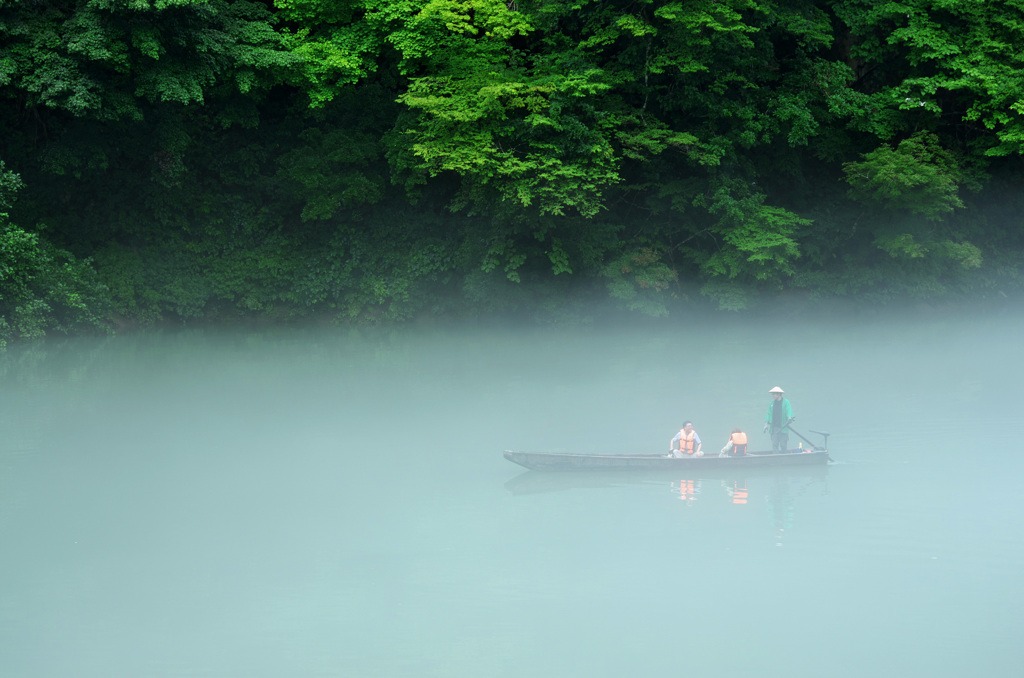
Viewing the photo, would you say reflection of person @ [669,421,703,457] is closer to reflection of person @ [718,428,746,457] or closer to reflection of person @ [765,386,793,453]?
reflection of person @ [718,428,746,457]

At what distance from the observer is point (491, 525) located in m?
11.0

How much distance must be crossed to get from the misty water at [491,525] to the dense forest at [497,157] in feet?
17.8

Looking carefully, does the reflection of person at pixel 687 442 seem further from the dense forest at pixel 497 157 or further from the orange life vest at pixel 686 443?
the dense forest at pixel 497 157

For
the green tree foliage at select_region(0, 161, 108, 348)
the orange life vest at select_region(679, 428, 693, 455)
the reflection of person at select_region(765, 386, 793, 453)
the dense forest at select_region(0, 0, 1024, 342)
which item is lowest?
the orange life vest at select_region(679, 428, 693, 455)

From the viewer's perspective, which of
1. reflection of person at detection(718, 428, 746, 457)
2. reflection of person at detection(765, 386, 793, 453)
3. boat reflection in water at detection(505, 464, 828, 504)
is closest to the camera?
boat reflection in water at detection(505, 464, 828, 504)

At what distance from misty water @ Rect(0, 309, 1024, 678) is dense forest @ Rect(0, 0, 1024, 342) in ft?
17.8

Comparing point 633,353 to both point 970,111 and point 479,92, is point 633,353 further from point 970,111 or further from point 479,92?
point 970,111

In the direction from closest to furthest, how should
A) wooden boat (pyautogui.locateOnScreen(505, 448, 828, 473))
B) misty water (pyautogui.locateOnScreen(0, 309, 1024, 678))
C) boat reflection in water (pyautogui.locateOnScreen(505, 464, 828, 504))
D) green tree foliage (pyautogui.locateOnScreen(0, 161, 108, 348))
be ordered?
misty water (pyautogui.locateOnScreen(0, 309, 1024, 678)) → boat reflection in water (pyautogui.locateOnScreen(505, 464, 828, 504)) → wooden boat (pyautogui.locateOnScreen(505, 448, 828, 473)) → green tree foliage (pyautogui.locateOnScreen(0, 161, 108, 348))

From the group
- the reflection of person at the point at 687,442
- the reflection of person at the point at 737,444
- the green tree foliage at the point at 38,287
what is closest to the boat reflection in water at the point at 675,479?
the reflection of person at the point at 737,444

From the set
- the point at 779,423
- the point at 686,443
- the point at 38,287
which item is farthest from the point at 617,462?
the point at 38,287

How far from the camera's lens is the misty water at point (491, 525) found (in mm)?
8211

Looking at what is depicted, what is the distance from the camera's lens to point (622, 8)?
76.1ft

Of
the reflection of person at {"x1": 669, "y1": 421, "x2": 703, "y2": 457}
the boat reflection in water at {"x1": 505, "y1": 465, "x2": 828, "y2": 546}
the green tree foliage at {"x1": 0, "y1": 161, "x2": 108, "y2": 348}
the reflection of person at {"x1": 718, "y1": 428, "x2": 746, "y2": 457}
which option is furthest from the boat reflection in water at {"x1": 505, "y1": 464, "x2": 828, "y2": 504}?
the green tree foliage at {"x1": 0, "y1": 161, "x2": 108, "y2": 348}

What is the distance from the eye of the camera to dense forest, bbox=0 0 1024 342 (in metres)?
22.2
